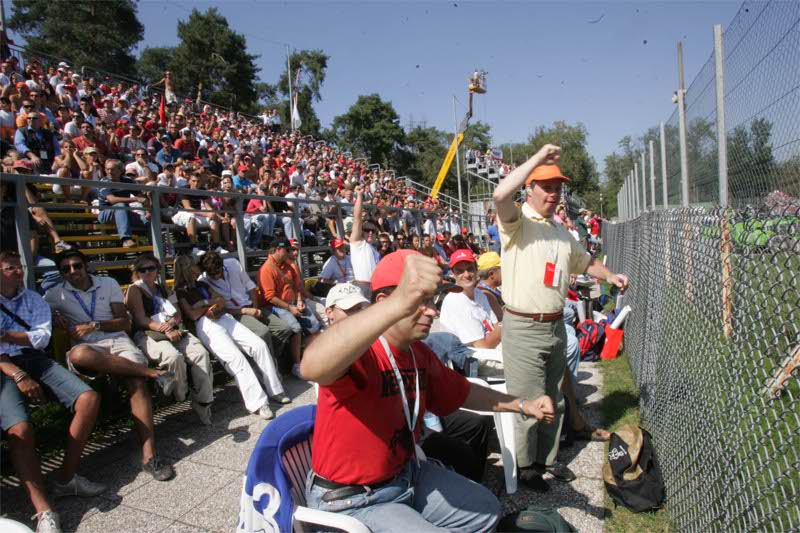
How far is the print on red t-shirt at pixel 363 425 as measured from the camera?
1871mm

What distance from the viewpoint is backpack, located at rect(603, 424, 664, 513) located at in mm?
3021

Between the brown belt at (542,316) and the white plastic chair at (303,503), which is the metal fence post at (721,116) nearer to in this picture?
the brown belt at (542,316)

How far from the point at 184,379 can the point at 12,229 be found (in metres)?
2.09

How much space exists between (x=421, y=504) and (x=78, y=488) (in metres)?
2.69

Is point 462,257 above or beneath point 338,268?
above

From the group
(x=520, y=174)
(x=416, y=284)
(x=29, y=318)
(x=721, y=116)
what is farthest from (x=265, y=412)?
(x=721, y=116)

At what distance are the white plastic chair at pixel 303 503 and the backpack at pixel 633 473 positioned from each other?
2008 millimetres

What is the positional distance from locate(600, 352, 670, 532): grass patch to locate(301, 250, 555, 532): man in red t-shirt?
1.25 meters

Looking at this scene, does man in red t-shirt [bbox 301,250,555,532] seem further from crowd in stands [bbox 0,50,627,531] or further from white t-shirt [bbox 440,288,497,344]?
white t-shirt [bbox 440,288,497,344]

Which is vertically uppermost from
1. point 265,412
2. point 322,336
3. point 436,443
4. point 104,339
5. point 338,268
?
point 322,336

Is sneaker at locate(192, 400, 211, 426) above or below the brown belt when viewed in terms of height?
below

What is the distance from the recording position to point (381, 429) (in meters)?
1.93

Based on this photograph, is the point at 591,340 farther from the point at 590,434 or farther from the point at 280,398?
the point at 280,398

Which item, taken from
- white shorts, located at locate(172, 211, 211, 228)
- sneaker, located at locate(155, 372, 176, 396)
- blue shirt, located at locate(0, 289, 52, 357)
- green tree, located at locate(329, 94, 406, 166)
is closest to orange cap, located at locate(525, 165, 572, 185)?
sneaker, located at locate(155, 372, 176, 396)
